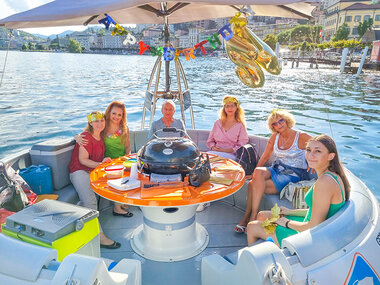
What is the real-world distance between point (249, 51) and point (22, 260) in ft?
7.23

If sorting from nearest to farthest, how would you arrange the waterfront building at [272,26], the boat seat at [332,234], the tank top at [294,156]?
the boat seat at [332,234], the tank top at [294,156], the waterfront building at [272,26]

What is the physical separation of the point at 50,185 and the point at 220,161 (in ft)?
4.92

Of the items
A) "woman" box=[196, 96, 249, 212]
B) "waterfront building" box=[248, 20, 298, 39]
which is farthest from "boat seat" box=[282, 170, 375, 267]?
"waterfront building" box=[248, 20, 298, 39]

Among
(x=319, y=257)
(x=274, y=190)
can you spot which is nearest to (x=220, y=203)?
(x=274, y=190)

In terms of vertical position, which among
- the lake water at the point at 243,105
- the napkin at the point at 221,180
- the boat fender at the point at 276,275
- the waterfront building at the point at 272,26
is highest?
the waterfront building at the point at 272,26

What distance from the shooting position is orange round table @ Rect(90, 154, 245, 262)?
1853 mm

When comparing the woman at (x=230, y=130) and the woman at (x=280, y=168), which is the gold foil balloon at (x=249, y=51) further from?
the woman at (x=230, y=130)

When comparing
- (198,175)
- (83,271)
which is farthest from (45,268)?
(198,175)

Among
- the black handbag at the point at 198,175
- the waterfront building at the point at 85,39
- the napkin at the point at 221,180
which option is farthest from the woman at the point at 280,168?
the waterfront building at the point at 85,39

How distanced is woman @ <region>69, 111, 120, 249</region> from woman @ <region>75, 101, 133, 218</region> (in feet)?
0.38

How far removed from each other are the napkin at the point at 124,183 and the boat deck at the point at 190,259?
2.27 ft

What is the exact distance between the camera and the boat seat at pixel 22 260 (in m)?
1.14

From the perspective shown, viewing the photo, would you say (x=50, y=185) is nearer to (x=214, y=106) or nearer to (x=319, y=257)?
(x=319, y=257)

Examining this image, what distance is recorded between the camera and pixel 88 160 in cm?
263
